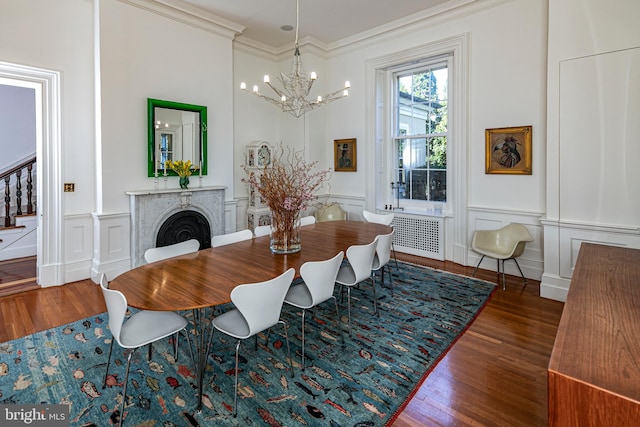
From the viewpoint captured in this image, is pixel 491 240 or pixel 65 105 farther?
pixel 491 240

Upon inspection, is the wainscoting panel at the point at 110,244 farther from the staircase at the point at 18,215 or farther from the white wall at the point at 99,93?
the staircase at the point at 18,215

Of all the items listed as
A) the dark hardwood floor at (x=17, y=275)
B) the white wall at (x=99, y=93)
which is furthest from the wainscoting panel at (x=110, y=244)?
the dark hardwood floor at (x=17, y=275)

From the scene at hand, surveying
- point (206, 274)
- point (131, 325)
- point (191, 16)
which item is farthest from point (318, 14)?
point (131, 325)

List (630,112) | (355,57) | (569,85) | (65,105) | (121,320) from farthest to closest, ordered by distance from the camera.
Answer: (355,57), (65,105), (569,85), (630,112), (121,320)

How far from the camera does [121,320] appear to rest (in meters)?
1.88

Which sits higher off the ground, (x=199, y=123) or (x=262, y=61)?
(x=262, y=61)

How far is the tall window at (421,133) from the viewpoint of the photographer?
515cm

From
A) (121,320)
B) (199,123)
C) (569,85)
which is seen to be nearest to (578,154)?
(569,85)

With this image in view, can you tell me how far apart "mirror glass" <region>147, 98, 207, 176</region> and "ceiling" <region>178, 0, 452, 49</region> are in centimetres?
141

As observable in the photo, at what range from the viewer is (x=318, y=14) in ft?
16.0

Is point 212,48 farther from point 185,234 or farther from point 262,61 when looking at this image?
point 185,234

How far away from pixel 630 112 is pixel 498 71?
156 centimetres

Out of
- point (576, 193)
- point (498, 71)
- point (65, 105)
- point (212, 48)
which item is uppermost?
point (212, 48)

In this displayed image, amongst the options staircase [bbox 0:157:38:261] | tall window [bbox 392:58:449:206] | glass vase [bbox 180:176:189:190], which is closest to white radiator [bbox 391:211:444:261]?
tall window [bbox 392:58:449:206]
